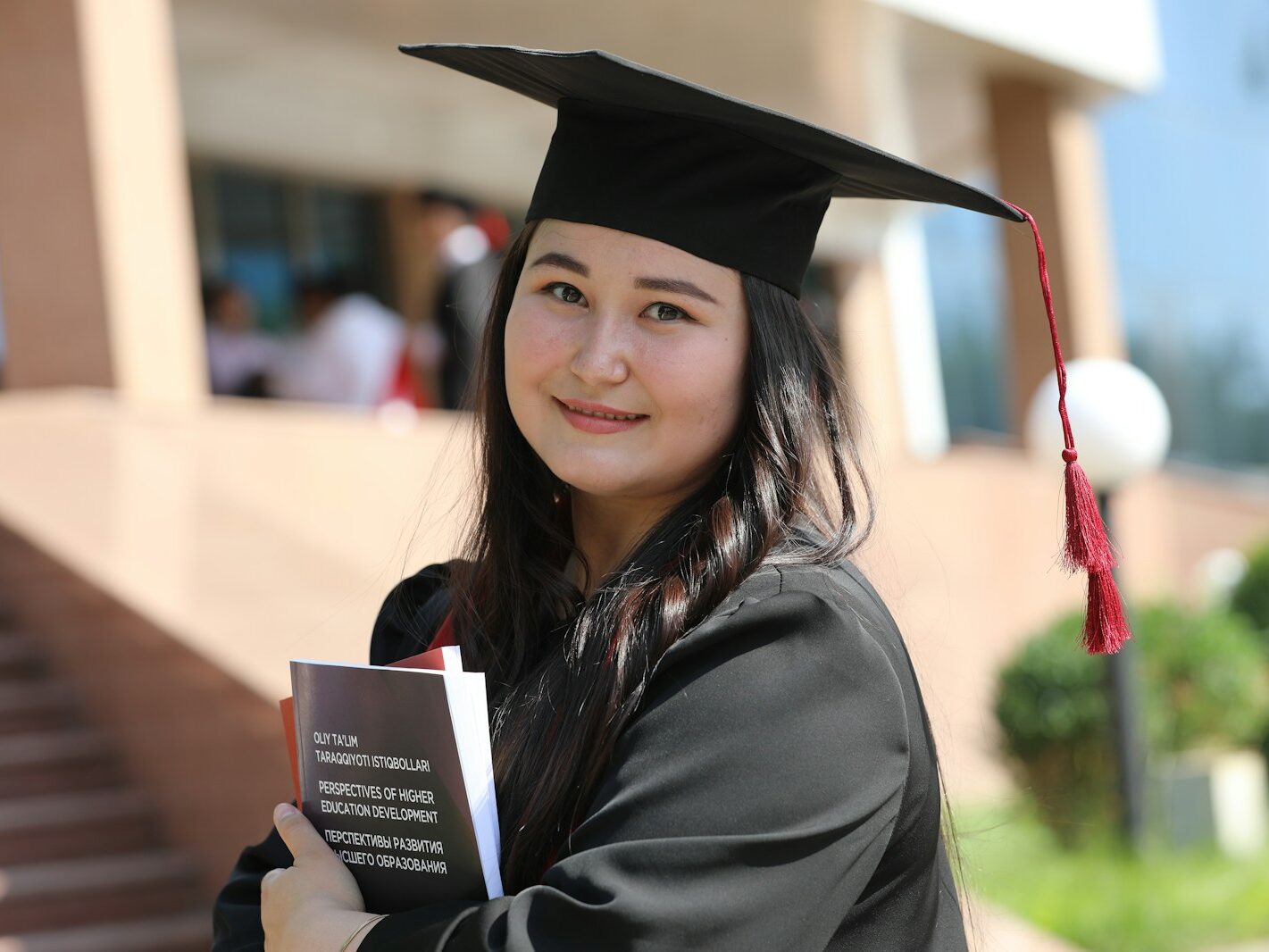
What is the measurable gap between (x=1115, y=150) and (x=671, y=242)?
21.4 m

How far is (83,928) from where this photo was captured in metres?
4.59

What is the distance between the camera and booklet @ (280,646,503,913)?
1.58 m

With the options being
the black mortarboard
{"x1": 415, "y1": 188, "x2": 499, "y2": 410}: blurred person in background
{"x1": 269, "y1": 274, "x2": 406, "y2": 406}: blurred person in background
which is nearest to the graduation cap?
the black mortarboard

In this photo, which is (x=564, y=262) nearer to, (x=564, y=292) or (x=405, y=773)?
(x=564, y=292)

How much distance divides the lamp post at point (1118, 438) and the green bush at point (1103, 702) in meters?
0.74

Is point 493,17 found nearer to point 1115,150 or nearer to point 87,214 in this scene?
point 87,214

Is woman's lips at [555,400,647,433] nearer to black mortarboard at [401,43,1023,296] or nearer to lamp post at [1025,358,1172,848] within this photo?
black mortarboard at [401,43,1023,296]

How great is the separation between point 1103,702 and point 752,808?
6.49m

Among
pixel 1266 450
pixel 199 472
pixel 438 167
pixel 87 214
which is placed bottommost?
pixel 1266 450

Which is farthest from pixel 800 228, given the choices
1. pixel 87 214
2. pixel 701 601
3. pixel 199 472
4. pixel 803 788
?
pixel 87 214

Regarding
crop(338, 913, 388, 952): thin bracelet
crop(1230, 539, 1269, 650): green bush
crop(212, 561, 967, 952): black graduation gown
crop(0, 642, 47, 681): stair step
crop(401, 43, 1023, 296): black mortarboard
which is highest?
crop(401, 43, 1023, 296): black mortarboard

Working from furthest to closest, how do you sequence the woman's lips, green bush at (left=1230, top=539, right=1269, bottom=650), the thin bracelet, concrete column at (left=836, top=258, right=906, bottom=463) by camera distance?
concrete column at (left=836, top=258, right=906, bottom=463) → green bush at (left=1230, top=539, right=1269, bottom=650) → the woman's lips → the thin bracelet

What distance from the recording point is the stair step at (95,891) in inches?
179

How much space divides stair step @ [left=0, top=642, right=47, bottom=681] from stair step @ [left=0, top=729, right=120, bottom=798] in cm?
32
